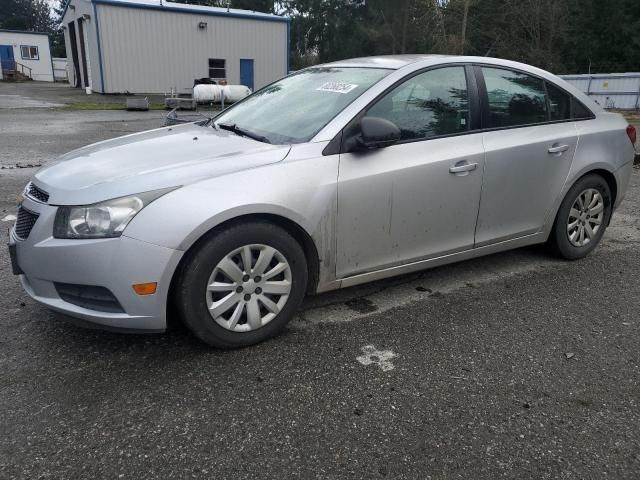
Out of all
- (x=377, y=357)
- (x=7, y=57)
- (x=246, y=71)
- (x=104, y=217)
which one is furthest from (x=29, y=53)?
(x=377, y=357)

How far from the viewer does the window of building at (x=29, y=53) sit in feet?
149

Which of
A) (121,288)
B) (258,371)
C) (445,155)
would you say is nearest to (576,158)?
(445,155)

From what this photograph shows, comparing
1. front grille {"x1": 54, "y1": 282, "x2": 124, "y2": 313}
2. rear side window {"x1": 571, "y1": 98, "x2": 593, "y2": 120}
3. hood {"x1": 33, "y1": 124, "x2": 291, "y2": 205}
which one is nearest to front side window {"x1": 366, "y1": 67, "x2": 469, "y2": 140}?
hood {"x1": 33, "y1": 124, "x2": 291, "y2": 205}

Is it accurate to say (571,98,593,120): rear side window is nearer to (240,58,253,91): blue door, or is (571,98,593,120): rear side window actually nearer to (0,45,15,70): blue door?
(240,58,253,91): blue door

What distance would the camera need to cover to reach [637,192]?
7.28 metres

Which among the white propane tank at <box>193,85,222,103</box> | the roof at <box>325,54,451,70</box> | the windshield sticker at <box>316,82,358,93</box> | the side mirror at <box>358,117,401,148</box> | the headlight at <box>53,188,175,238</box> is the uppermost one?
the roof at <box>325,54,451,70</box>

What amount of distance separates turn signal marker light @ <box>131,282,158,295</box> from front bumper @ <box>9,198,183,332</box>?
0.02 meters

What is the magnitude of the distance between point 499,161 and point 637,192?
4.67 meters

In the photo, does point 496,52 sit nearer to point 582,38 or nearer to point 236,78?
point 582,38

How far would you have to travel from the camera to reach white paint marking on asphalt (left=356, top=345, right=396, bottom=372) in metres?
2.92

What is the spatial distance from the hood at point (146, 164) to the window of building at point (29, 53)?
50553mm

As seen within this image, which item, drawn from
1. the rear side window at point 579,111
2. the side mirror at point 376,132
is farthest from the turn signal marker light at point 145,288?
the rear side window at point 579,111

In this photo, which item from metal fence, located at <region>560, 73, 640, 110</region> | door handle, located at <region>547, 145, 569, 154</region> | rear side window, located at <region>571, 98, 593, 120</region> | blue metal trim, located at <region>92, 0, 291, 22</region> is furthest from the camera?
metal fence, located at <region>560, 73, 640, 110</region>

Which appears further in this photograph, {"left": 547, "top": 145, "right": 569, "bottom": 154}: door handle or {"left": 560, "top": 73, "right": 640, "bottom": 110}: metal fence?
{"left": 560, "top": 73, "right": 640, "bottom": 110}: metal fence
